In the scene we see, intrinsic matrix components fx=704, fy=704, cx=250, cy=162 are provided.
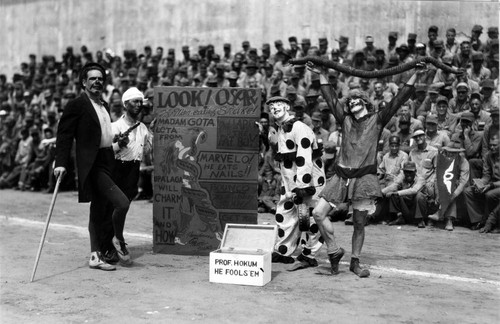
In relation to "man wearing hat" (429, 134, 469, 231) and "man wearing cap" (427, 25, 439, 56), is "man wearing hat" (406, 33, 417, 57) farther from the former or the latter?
"man wearing hat" (429, 134, 469, 231)

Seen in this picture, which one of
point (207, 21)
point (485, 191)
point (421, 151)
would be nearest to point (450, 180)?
point (485, 191)

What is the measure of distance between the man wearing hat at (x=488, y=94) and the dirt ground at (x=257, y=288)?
10.6ft

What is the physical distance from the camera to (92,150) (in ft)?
26.2

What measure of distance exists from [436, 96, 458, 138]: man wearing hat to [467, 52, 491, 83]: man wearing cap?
57.5 inches

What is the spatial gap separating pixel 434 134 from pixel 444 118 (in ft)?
1.60

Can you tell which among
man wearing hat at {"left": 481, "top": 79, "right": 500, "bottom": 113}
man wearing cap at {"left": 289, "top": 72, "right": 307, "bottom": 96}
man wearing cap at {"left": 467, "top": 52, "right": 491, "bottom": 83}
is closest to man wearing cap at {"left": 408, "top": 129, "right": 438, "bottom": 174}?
man wearing hat at {"left": 481, "top": 79, "right": 500, "bottom": 113}

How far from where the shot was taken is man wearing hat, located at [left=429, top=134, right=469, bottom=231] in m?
11.4

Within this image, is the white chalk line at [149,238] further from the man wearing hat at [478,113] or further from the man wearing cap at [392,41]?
the man wearing cap at [392,41]

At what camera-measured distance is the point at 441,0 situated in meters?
16.3

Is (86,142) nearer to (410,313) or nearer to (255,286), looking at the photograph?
(255,286)

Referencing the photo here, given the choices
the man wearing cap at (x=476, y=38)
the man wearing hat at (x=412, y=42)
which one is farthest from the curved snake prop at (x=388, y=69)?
the man wearing hat at (x=412, y=42)

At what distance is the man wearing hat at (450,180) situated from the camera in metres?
11.4

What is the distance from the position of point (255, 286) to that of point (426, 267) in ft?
7.42

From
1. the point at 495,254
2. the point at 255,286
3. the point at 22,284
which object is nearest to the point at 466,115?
the point at 495,254
